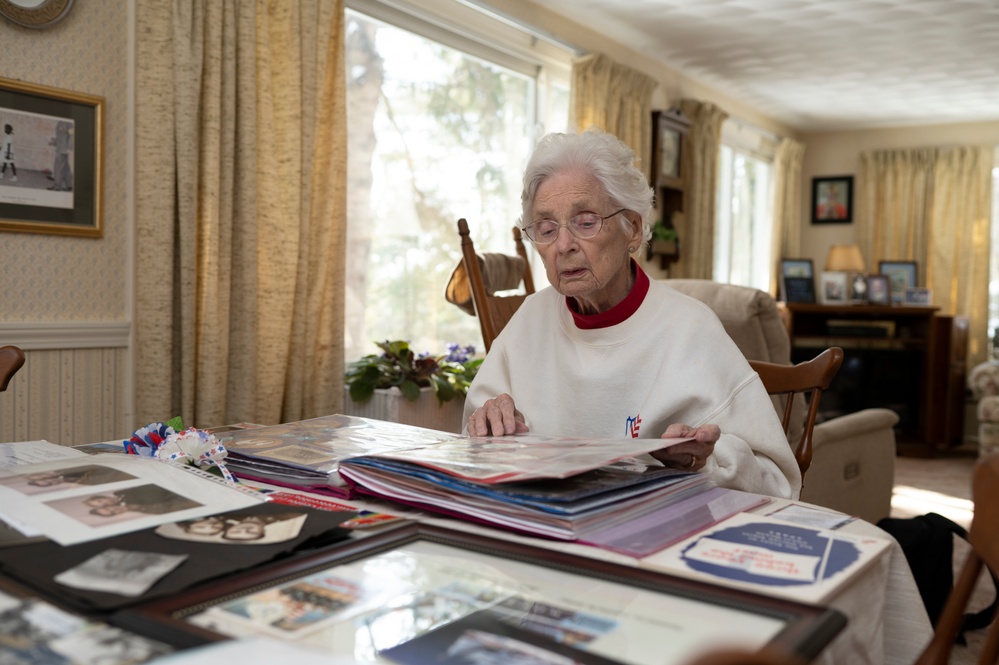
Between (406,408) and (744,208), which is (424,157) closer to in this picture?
(406,408)

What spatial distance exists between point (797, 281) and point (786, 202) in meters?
0.79

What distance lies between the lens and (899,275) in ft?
25.1

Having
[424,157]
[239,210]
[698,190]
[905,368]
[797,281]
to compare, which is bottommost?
[905,368]

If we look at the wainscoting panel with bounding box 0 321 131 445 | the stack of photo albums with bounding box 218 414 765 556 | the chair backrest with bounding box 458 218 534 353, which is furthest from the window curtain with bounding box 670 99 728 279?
the stack of photo albums with bounding box 218 414 765 556

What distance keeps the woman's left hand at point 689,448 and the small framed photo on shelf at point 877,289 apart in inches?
274

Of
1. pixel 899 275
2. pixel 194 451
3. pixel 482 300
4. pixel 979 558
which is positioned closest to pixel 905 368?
pixel 899 275

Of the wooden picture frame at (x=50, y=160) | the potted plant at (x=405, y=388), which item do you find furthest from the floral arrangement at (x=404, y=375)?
the wooden picture frame at (x=50, y=160)

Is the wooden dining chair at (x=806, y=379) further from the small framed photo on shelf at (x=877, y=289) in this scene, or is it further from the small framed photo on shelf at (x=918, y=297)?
the small framed photo on shelf at (x=877, y=289)

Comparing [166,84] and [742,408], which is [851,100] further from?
[742,408]

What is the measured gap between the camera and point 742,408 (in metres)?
1.33

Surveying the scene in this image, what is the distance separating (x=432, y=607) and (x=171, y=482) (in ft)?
1.27

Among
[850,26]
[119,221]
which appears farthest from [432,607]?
[850,26]

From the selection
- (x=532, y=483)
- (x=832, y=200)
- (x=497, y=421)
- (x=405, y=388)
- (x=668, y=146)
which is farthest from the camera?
(x=832, y=200)

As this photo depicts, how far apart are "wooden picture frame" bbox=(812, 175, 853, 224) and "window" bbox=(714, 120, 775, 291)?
652 millimetres
